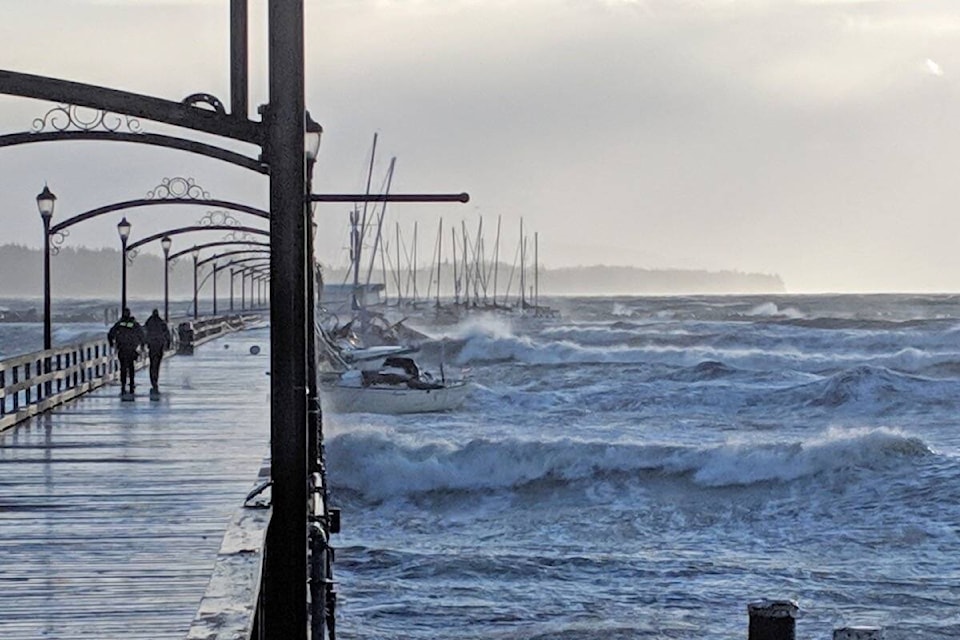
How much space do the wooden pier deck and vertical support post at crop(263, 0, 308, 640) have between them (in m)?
0.49

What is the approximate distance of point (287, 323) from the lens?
9.20 m

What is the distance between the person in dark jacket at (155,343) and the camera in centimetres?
2862

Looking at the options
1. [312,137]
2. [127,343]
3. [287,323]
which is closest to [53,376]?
[127,343]

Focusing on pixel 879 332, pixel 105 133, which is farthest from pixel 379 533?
pixel 879 332

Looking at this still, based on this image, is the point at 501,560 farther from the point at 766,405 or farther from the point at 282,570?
the point at 766,405

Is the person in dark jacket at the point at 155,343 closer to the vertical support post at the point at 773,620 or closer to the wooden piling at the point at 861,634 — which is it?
the vertical support post at the point at 773,620

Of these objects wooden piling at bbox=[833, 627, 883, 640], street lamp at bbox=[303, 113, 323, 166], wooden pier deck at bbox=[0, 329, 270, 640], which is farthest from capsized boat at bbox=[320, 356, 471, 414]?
wooden piling at bbox=[833, 627, 883, 640]

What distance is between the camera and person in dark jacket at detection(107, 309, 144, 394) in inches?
1058

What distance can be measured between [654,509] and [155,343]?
31.6 feet

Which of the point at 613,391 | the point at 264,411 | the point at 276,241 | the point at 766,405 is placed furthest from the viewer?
the point at 613,391

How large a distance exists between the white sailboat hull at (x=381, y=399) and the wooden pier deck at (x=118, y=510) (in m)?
25.9

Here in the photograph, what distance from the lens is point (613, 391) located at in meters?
66.1

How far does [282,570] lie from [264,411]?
14.0 metres

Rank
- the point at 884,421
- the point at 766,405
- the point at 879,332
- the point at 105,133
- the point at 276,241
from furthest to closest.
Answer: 1. the point at 879,332
2. the point at 766,405
3. the point at 884,421
4. the point at 105,133
5. the point at 276,241
